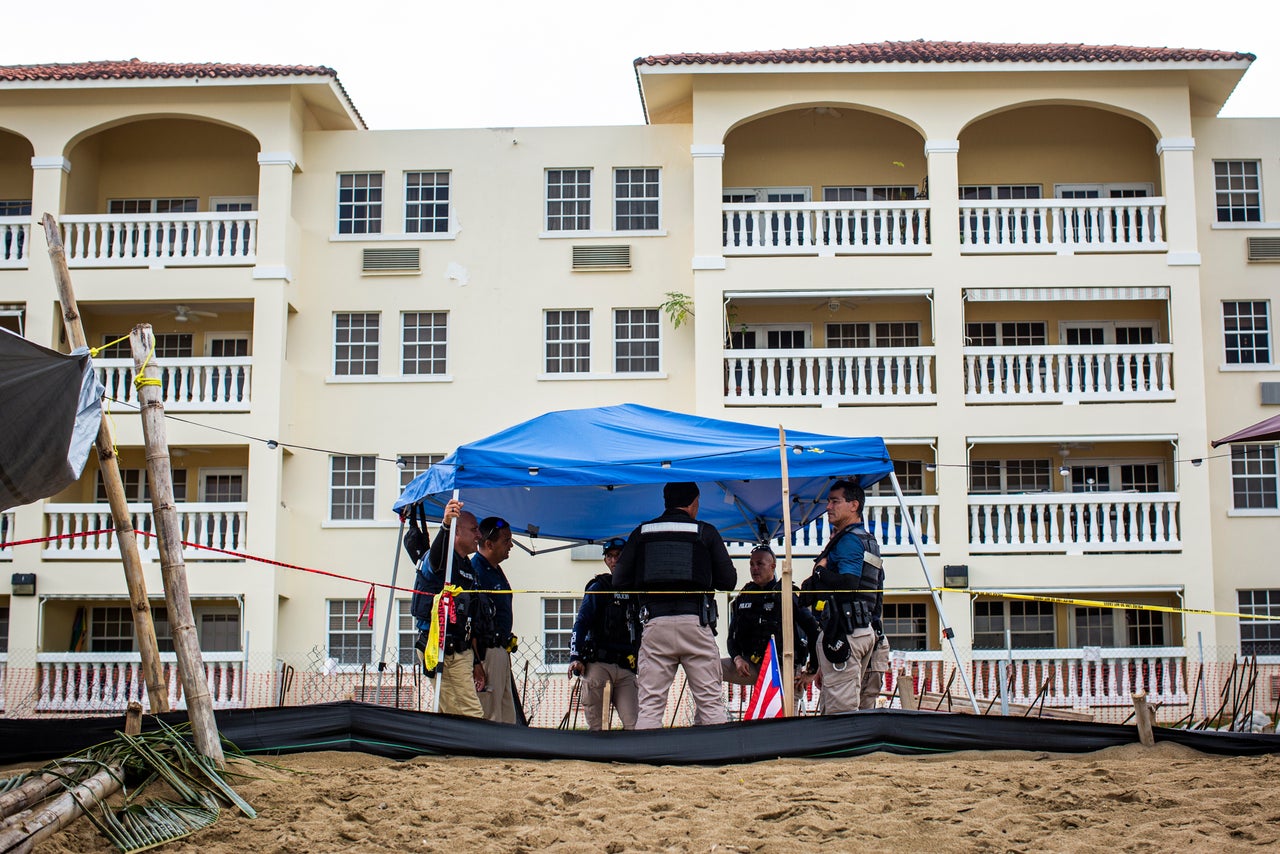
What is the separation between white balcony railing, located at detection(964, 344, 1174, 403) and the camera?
67.7ft

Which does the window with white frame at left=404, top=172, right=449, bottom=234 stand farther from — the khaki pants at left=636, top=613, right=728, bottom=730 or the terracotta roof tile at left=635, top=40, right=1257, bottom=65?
the khaki pants at left=636, top=613, right=728, bottom=730

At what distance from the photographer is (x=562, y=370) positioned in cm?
2192

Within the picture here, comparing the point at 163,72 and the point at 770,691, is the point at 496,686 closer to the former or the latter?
the point at 770,691

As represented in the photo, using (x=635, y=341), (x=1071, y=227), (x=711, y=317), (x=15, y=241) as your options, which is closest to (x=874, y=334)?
(x=711, y=317)

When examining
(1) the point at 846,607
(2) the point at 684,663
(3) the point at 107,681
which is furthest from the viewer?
(3) the point at 107,681

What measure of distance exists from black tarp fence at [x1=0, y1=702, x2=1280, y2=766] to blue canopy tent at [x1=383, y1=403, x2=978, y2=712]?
1417mm

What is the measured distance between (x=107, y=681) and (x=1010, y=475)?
48.1 feet

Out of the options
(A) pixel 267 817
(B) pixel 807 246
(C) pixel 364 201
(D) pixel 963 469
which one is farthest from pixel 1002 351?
(A) pixel 267 817

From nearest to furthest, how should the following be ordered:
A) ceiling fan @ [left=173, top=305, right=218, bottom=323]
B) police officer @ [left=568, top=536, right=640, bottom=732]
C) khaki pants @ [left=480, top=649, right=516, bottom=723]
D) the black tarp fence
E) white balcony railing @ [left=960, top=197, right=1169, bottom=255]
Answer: the black tarp fence → police officer @ [left=568, top=536, right=640, bottom=732] → khaki pants @ [left=480, top=649, right=516, bottom=723] → white balcony railing @ [left=960, top=197, right=1169, bottom=255] → ceiling fan @ [left=173, top=305, right=218, bottom=323]

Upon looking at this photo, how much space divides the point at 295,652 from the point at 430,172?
27.0 ft

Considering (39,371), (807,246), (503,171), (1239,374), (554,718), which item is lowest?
(554,718)

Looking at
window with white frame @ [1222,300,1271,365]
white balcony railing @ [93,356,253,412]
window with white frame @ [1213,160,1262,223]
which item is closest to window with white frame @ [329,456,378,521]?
white balcony railing @ [93,356,253,412]

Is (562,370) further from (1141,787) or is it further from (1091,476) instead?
(1141,787)

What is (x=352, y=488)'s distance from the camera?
21906 mm
